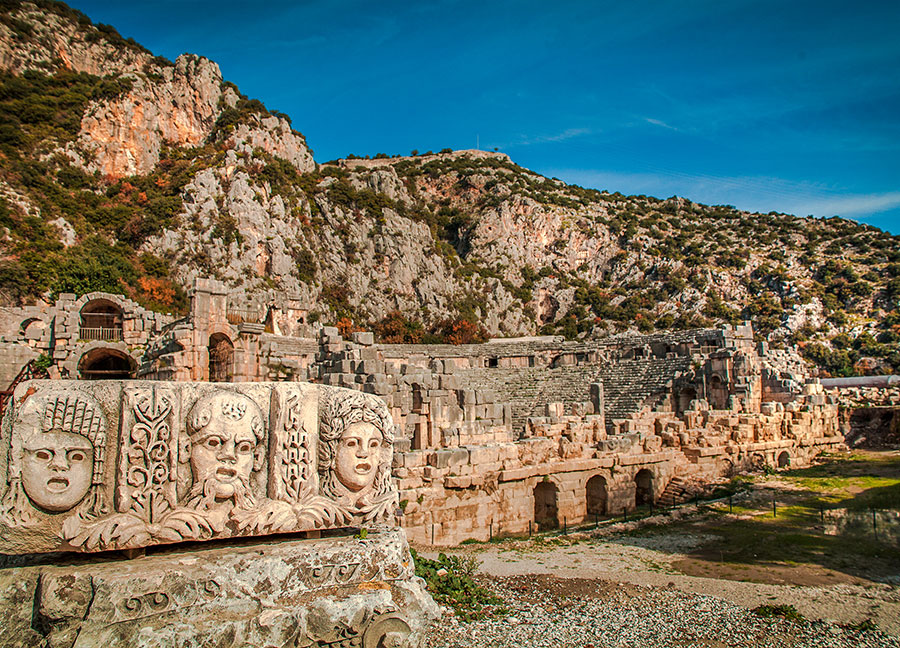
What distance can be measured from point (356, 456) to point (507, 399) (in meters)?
23.0

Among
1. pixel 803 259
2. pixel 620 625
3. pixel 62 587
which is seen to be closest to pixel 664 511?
pixel 620 625

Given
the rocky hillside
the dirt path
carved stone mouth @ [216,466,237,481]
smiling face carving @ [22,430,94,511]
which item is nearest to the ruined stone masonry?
carved stone mouth @ [216,466,237,481]

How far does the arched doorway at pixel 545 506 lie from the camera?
1191cm

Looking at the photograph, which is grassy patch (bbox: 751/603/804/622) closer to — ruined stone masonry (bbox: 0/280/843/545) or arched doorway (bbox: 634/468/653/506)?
ruined stone masonry (bbox: 0/280/843/545)

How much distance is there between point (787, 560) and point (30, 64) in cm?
5863

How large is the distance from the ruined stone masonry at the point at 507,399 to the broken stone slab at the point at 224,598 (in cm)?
46

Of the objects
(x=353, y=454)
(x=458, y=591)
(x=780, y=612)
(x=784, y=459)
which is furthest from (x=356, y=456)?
(x=784, y=459)

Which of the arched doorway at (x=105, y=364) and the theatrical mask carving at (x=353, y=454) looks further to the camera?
the arched doorway at (x=105, y=364)

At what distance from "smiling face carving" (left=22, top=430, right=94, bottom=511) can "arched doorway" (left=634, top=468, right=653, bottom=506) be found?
41.3 ft

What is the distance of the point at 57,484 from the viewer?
3771mm

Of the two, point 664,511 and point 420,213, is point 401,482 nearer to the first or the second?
point 664,511

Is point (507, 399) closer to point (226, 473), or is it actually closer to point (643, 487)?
point (643, 487)

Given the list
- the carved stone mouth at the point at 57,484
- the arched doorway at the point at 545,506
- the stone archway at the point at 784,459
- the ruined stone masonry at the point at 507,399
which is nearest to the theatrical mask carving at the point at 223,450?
the ruined stone masonry at the point at 507,399

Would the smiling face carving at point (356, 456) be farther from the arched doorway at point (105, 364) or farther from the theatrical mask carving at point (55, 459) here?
the arched doorway at point (105, 364)
